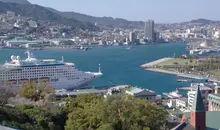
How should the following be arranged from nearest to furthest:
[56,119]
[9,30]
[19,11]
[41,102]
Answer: [56,119] → [41,102] → [9,30] → [19,11]

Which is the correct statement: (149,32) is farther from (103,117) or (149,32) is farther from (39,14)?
(103,117)

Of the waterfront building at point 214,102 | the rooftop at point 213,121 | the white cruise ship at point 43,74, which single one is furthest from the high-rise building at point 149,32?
the rooftop at point 213,121

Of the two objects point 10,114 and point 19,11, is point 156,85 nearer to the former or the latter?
point 10,114

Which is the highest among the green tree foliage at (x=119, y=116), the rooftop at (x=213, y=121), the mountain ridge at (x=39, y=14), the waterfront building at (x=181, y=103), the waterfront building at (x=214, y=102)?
the mountain ridge at (x=39, y=14)

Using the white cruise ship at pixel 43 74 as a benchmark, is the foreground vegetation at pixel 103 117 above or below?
above

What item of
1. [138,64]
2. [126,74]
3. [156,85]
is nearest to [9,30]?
[138,64]

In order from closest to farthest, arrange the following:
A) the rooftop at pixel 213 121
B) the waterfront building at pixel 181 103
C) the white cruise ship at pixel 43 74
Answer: the rooftop at pixel 213 121
the waterfront building at pixel 181 103
the white cruise ship at pixel 43 74

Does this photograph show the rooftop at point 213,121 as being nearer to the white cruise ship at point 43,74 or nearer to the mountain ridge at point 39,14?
the white cruise ship at point 43,74
